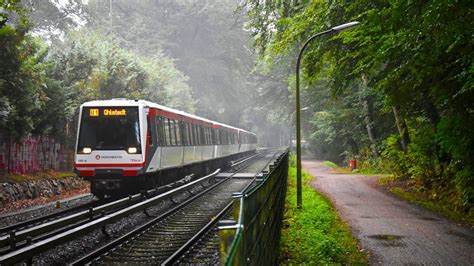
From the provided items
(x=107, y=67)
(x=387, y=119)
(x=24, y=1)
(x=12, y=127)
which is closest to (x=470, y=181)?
(x=12, y=127)

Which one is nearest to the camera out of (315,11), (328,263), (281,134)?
(328,263)

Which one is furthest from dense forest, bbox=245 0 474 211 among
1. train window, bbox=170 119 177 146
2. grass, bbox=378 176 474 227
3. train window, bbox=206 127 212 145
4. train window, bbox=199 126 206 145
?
train window, bbox=206 127 212 145

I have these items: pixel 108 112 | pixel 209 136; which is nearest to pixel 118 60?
pixel 209 136

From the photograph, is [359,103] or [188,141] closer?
[188,141]

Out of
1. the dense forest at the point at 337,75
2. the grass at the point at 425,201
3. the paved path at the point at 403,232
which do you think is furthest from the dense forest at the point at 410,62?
the paved path at the point at 403,232

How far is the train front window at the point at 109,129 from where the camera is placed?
15.3 metres

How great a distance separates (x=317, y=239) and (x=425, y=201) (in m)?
7.37

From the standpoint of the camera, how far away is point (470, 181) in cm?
1209

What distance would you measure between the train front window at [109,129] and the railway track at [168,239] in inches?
107

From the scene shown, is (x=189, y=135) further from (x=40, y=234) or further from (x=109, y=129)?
(x=40, y=234)

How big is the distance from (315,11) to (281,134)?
301 ft

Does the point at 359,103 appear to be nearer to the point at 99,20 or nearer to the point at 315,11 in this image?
the point at 315,11

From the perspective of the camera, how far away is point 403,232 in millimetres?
10219

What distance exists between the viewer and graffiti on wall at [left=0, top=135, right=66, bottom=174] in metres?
17.4
